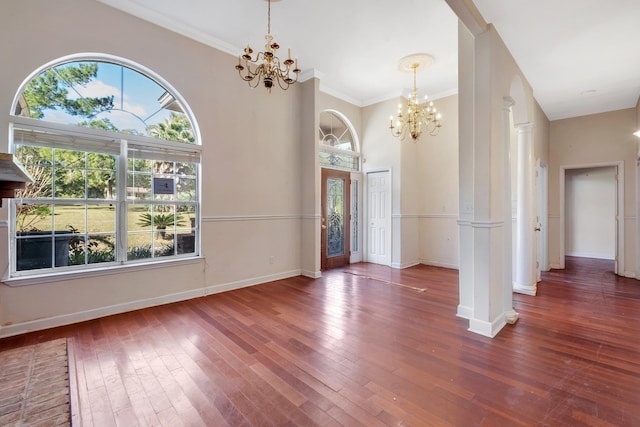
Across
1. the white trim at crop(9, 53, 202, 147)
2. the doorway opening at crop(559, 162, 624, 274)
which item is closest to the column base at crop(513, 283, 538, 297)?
the doorway opening at crop(559, 162, 624, 274)

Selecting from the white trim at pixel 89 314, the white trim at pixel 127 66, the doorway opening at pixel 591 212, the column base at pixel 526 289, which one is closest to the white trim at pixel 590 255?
the doorway opening at pixel 591 212

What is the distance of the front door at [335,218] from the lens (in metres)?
5.86

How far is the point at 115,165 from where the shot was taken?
136 inches

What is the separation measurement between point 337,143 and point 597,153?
523cm

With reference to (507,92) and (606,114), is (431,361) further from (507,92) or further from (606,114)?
(606,114)

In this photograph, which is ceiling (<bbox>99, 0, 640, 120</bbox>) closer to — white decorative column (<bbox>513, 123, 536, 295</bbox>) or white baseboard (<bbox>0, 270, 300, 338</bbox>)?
white decorative column (<bbox>513, 123, 536, 295</bbox>)

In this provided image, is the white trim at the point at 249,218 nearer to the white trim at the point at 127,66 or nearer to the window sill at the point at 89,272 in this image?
the window sill at the point at 89,272

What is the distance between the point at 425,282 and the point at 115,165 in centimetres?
475

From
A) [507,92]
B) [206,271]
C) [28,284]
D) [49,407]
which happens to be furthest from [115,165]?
[507,92]

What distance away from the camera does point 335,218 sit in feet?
20.1

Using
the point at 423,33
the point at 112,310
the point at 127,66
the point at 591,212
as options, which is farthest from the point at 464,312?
the point at 591,212

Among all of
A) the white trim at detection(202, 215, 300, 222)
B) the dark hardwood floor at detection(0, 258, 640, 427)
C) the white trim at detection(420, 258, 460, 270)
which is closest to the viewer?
the dark hardwood floor at detection(0, 258, 640, 427)

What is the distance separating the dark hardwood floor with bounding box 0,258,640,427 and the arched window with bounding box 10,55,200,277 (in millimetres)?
831

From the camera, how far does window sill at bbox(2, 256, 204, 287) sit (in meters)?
2.84
